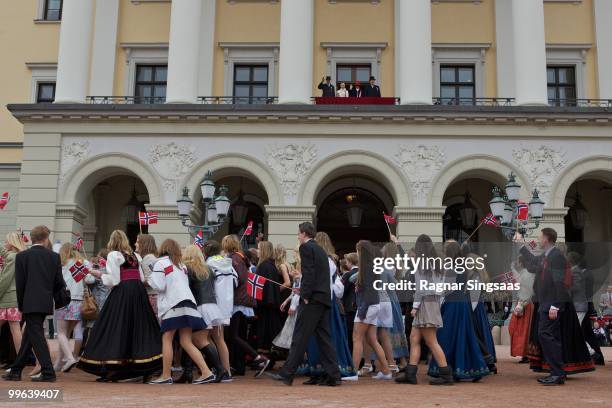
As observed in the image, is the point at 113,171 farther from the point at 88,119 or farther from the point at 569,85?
A: the point at 569,85

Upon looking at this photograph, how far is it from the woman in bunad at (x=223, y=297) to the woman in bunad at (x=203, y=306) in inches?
2.7

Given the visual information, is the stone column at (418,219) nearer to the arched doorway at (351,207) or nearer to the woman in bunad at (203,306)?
the arched doorway at (351,207)

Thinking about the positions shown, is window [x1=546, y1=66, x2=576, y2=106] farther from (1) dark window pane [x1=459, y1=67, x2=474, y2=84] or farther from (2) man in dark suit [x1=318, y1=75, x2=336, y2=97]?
(2) man in dark suit [x1=318, y1=75, x2=336, y2=97]

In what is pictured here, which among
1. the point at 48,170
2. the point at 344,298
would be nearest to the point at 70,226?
the point at 48,170

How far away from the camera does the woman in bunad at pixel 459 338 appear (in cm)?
1050

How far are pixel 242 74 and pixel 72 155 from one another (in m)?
7.71

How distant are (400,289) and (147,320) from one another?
405cm

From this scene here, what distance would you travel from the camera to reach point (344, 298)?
1212cm

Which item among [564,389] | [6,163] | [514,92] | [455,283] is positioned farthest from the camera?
[6,163]

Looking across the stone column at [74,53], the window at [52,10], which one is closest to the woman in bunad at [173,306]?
the stone column at [74,53]

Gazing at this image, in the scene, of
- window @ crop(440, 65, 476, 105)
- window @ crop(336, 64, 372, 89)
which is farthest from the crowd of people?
window @ crop(336, 64, 372, 89)

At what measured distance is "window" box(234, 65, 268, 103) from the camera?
95.2 feet

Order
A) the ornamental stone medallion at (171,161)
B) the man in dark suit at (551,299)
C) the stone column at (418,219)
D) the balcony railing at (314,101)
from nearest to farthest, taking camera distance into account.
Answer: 1. the man in dark suit at (551,299)
2. the stone column at (418,219)
3. the ornamental stone medallion at (171,161)
4. the balcony railing at (314,101)

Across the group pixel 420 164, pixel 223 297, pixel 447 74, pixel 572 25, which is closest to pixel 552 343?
pixel 223 297
